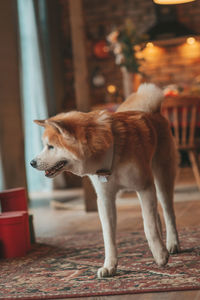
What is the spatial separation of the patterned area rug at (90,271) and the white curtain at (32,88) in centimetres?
313

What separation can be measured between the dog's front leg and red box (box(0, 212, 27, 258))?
77 centimetres

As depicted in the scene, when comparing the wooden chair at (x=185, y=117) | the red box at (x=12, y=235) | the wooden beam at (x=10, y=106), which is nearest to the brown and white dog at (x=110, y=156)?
the red box at (x=12, y=235)

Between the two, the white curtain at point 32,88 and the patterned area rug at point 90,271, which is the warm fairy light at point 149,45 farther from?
the patterned area rug at point 90,271

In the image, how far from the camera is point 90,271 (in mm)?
2379

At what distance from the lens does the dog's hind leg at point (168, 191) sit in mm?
2539

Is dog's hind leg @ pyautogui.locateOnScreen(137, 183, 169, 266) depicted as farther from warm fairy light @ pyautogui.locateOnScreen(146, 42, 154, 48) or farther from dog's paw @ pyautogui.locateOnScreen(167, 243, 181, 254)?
warm fairy light @ pyautogui.locateOnScreen(146, 42, 154, 48)

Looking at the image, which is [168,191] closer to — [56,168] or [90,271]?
[90,271]

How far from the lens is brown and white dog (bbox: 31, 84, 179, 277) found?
2064mm

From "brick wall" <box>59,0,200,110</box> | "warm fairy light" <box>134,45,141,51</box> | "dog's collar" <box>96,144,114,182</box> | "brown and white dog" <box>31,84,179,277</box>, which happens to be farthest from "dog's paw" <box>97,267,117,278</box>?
"brick wall" <box>59,0,200,110</box>

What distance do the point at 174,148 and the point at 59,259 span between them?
0.90 m

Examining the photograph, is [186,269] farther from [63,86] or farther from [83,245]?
[63,86]

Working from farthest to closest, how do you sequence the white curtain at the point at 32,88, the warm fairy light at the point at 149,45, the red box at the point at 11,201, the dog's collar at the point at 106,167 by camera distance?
the warm fairy light at the point at 149,45, the white curtain at the point at 32,88, the red box at the point at 11,201, the dog's collar at the point at 106,167

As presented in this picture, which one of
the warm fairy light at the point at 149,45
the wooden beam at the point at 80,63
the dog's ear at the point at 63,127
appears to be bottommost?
the dog's ear at the point at 63,127

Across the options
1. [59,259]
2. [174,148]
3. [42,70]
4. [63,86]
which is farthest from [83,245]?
[63,86]
